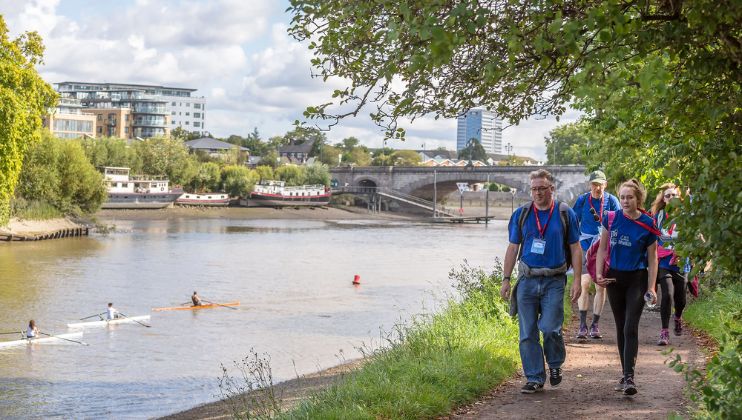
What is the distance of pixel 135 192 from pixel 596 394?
84856mm

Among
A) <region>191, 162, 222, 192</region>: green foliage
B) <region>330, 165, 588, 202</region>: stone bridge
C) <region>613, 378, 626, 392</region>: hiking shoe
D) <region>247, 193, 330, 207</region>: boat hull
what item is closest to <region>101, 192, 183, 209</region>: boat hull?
<region>191, 162, 222, 192</region>: green foliage

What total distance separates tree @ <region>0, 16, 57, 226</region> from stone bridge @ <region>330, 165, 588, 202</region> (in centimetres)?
6467

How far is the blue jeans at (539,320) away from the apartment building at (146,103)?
455 ft

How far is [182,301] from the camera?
28.4 m

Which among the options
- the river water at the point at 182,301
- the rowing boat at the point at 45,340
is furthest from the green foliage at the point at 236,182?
the rowing boat at the point at 45,340

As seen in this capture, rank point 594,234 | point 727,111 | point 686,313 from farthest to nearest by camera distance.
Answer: point 686,313, point 594,234, point 727,111

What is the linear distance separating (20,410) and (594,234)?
29.8 ft

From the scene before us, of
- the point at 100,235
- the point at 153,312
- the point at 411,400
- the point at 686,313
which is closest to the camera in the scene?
the point at 411,400

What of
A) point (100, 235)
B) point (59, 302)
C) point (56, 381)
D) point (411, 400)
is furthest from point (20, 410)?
point (100, 235)

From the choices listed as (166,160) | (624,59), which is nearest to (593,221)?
(624,59)

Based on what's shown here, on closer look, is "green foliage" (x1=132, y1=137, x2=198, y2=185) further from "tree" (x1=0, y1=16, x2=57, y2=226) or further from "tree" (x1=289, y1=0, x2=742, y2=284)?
"tree" (x1=289, y1=0, x2=742, y2=284)

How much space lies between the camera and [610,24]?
15.3ft

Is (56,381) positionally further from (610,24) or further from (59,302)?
(610,24)

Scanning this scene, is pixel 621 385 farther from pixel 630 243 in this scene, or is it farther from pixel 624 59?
pixel 624 59
